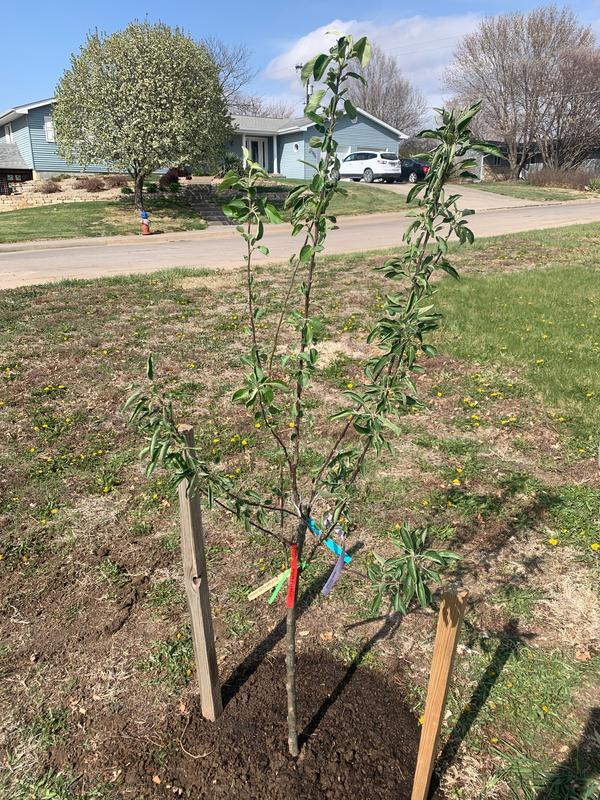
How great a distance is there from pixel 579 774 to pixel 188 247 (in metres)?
15.5

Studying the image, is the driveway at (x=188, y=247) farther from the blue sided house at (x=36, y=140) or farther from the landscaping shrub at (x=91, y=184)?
the blue sided house at (x=36, y=140)

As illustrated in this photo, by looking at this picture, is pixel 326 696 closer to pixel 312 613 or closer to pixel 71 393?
pixel 312 613

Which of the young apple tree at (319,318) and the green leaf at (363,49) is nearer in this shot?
the green leaf at (363,49)

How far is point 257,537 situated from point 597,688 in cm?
198

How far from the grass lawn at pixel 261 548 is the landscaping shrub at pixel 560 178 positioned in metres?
34.7

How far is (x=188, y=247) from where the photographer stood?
53.3 feet

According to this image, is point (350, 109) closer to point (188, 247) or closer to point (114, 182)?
point (188, 247)

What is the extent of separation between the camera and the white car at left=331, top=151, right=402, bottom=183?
1350 inches

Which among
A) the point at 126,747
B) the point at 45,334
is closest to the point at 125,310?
the point at 45,334

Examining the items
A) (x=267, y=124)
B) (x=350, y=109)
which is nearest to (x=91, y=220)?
(x=350, y=109)

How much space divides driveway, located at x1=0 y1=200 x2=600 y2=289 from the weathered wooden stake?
30.8 ft

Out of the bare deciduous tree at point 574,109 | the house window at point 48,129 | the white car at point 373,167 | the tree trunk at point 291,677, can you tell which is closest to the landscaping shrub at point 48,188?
the house window at point 48,129

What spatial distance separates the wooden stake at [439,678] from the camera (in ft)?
5.77

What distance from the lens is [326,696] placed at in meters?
2.69
